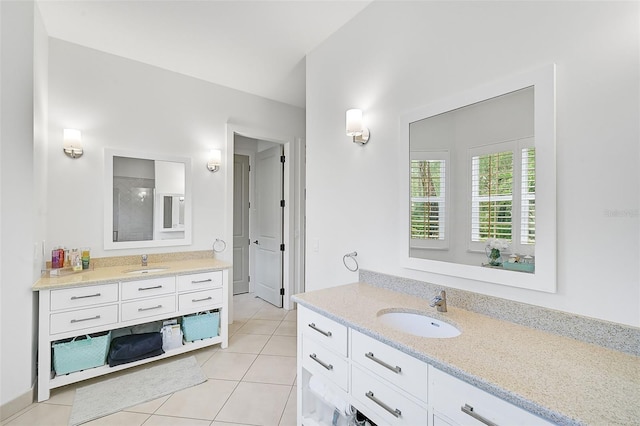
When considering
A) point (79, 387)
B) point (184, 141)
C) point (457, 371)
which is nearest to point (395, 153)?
point (457, 371)

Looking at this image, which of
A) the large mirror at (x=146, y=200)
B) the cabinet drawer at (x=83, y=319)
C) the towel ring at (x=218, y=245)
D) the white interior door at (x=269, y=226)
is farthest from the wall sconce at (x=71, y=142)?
the white interior door at (x=269, y=226)

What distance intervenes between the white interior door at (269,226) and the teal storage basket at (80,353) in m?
2.20

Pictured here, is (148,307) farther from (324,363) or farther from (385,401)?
(385,401)

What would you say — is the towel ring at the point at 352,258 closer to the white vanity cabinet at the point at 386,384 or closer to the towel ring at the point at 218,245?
the white vanity cabinet at the point at 386,384

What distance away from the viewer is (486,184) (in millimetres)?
1480

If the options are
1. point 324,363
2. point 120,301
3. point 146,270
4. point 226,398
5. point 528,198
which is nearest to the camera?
point 528,198

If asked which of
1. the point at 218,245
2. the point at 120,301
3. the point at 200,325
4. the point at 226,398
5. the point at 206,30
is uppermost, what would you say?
the point at 206,30

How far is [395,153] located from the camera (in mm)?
1927

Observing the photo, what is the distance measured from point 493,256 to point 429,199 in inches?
18.2

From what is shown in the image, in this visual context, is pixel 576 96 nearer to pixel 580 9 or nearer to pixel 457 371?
pixel 580 9

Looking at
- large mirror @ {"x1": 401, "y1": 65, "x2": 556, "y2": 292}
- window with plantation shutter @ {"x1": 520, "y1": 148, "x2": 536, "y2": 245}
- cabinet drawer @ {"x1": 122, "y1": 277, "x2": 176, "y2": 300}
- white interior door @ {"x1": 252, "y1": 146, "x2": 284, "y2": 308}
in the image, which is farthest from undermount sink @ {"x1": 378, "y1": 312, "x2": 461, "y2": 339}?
white interior door @ {"x1": 252, "y1": 146, "x2": 284, "y2": 308}

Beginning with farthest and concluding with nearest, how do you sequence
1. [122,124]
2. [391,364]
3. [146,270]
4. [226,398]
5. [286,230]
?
1. [286,230]
2. [122,124]
3. [146,270]
4. [226,398]
5. [391,364]

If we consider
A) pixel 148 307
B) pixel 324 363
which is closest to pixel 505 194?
pixel 324 363

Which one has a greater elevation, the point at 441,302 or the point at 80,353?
the point at 441,302
